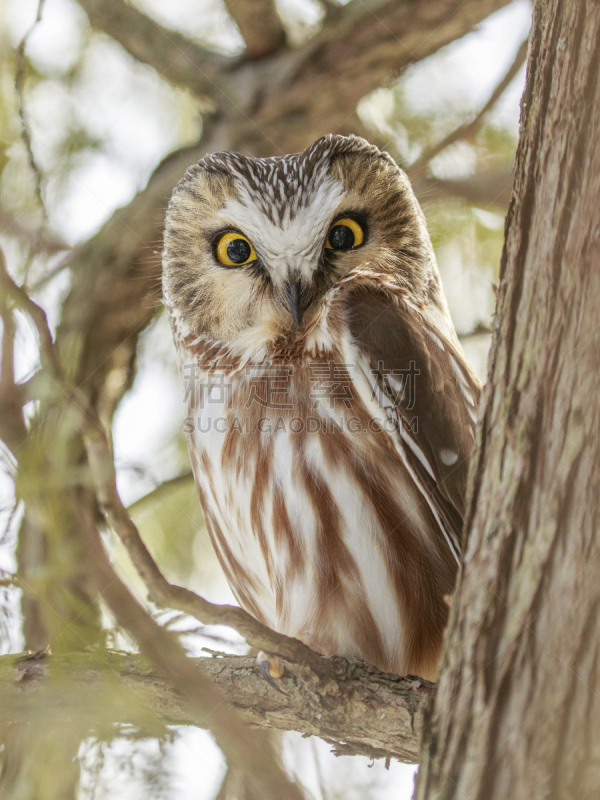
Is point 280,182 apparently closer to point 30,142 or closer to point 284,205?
point 284,205

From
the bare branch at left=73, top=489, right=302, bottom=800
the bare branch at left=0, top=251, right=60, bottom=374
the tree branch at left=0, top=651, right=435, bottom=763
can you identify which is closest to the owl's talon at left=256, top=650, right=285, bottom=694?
the tree branch at left=0, top=651, right=435, bottom=763

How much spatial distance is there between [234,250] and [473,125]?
150 cm

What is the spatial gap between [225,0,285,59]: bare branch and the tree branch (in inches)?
100

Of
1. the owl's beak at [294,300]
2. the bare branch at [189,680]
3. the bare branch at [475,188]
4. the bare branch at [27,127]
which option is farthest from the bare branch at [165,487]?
the bare branch at [475,188]

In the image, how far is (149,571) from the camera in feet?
4.33

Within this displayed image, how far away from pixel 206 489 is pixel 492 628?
157 centimetres

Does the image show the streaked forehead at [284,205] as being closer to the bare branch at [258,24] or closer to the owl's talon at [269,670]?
the bare branch at [258,24]

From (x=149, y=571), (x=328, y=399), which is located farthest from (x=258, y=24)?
(x=149, y=571)

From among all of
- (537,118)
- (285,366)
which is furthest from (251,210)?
(537,118)

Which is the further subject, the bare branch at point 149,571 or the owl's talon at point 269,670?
the owl's talon at point 269,670

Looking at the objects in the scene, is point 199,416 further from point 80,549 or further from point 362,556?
point 80,549

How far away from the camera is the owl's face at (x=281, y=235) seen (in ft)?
8.54

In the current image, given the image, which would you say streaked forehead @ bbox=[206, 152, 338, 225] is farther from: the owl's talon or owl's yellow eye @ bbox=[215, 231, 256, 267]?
the owl's talon

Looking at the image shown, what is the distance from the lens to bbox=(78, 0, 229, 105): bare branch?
10.8 ft
